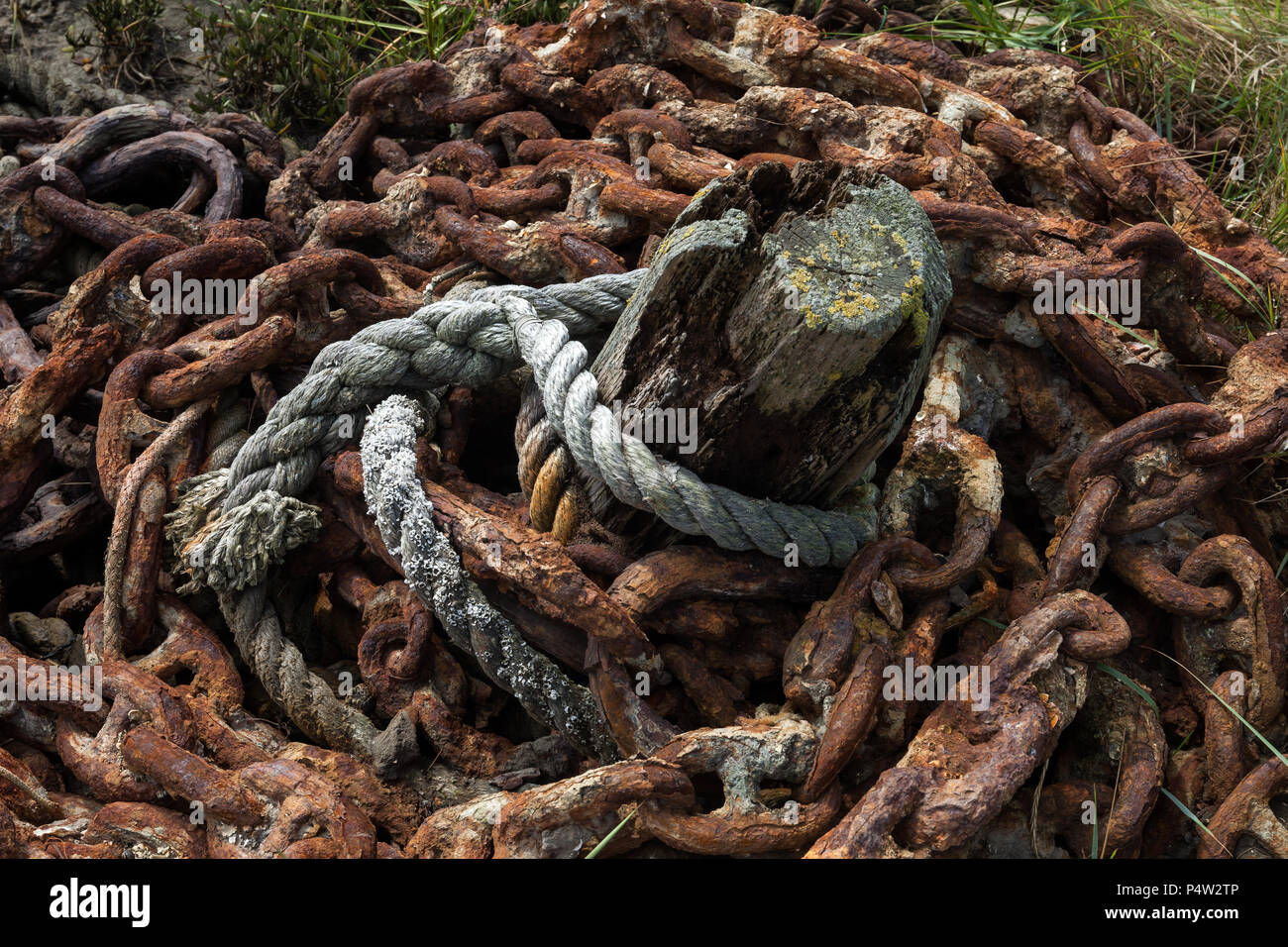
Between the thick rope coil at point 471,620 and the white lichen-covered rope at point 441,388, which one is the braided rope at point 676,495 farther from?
the thick rope coil at point 471,620

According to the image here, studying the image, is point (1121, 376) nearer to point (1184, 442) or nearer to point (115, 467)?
point (1184, 442)

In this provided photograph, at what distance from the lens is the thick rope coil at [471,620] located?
2.29 metres

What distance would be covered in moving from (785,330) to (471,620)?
2.80ft

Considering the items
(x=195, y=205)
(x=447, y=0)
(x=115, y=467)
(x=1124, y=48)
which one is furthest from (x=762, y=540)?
(x=447, y=0)

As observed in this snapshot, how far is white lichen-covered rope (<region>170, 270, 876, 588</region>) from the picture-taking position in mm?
2248

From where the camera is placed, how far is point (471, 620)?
2.31 metres

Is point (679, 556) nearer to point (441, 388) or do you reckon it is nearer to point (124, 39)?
point (441, 388)

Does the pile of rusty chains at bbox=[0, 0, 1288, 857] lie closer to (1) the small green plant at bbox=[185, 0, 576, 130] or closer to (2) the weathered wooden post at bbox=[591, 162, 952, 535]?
(2) the weathered wooden post at bbox=[591, 162, 952, 535]

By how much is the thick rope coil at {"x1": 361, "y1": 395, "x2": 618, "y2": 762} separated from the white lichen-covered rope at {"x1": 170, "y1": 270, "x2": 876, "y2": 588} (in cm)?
28

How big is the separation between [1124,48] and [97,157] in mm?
3597

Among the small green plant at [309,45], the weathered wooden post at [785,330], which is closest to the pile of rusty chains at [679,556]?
the weathered wooden post at [785,330]

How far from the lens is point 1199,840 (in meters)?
2.17

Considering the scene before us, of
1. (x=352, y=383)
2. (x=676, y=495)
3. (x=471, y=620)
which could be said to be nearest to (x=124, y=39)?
(x=352, y=383)

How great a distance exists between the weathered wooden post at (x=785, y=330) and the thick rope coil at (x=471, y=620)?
46 centimetres
